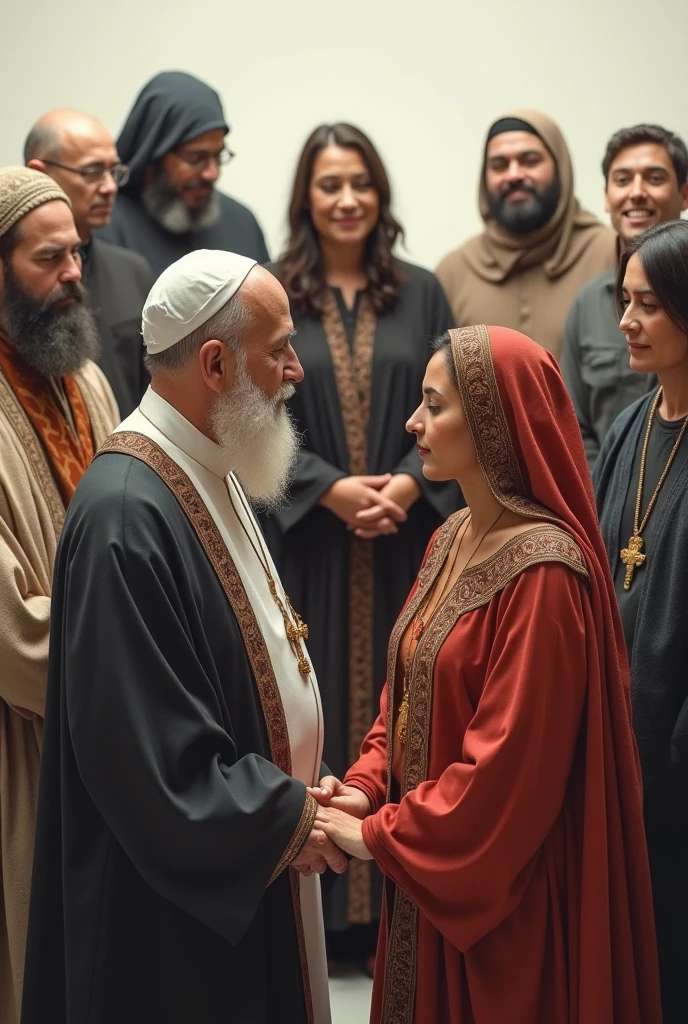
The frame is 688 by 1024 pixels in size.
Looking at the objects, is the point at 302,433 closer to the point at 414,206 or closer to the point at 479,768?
the point at 479,768

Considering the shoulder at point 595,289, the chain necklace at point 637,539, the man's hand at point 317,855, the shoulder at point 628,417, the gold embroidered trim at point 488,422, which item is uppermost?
the shoulder at point 595,289

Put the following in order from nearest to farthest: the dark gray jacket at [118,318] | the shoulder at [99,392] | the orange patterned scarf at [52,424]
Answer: the orange patterned scarf at [52,424] → the shoulder at [99,392] → the dark gray jacket at [118,318]

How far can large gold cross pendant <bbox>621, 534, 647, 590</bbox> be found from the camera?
9.87 ft

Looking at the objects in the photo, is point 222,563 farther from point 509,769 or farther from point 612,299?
point 612,299

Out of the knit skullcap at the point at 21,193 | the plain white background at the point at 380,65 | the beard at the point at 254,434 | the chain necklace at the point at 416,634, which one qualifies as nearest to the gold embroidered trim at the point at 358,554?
the knit skullcap at the point at 21,193

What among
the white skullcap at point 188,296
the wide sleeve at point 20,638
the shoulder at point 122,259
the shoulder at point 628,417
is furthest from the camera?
the shoulder at point 122,259

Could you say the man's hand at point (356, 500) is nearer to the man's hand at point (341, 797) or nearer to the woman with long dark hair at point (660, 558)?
the woman with long dark hair at point (660, 558)

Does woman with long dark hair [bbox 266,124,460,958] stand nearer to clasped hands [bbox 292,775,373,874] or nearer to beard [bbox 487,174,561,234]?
beard [bbox 487,174,561,234]

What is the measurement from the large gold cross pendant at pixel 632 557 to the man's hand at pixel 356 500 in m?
1.08

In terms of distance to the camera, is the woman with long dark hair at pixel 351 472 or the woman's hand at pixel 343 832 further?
the woman with long dark hair at pixel 351 472

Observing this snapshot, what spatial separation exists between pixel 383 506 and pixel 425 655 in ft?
5.24

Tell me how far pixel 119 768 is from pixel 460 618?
0.69 metres

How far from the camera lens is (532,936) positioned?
2.30 m

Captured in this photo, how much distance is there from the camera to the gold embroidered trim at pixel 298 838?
91.4 inches
